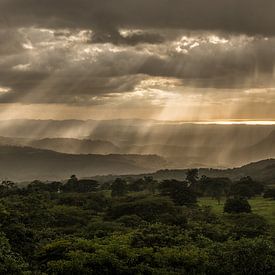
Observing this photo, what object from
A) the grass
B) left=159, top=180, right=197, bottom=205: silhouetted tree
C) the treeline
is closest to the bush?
the grass

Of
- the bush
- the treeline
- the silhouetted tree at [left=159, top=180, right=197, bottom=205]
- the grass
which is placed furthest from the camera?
the silhouetted tree at [left=159, top=180, right=197, bottom=205]

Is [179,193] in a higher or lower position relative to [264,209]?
higher

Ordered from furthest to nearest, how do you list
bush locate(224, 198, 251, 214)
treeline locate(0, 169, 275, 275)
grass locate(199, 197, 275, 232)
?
bush locate(224, 198, 251, 214) → grass locate(199, 197, 275, 232) → treeline locate(0, 169, 275, 275)

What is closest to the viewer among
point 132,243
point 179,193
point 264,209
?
point 132,243

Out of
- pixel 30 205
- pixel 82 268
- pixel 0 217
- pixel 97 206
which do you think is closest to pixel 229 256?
pixel 82 268

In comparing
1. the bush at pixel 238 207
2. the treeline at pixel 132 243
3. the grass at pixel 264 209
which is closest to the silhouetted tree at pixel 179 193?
the grass at pixel 264 209

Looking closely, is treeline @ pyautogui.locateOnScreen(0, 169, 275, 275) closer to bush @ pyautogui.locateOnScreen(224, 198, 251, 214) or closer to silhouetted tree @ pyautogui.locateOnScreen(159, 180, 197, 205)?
bush @ pyautogui.locateOnScreen(224, 198, 251, 214)

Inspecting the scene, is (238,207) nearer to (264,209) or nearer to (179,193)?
(264,209)

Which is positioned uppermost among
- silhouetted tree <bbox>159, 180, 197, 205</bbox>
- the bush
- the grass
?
silhouetted tree <bbox>159, 180, 197, 205</bbox>

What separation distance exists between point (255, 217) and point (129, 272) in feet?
138

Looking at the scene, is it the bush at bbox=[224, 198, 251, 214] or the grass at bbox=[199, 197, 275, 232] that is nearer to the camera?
the grass at bbox=[199, 197, 275, 232]

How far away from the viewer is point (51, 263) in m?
50.2

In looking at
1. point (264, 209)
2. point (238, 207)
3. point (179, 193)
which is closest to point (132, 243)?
point (238, 207)

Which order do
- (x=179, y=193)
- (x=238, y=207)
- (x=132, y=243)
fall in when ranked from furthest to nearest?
(x=179, y=193) → (x=238, y=207) → (x=132, y=243)
